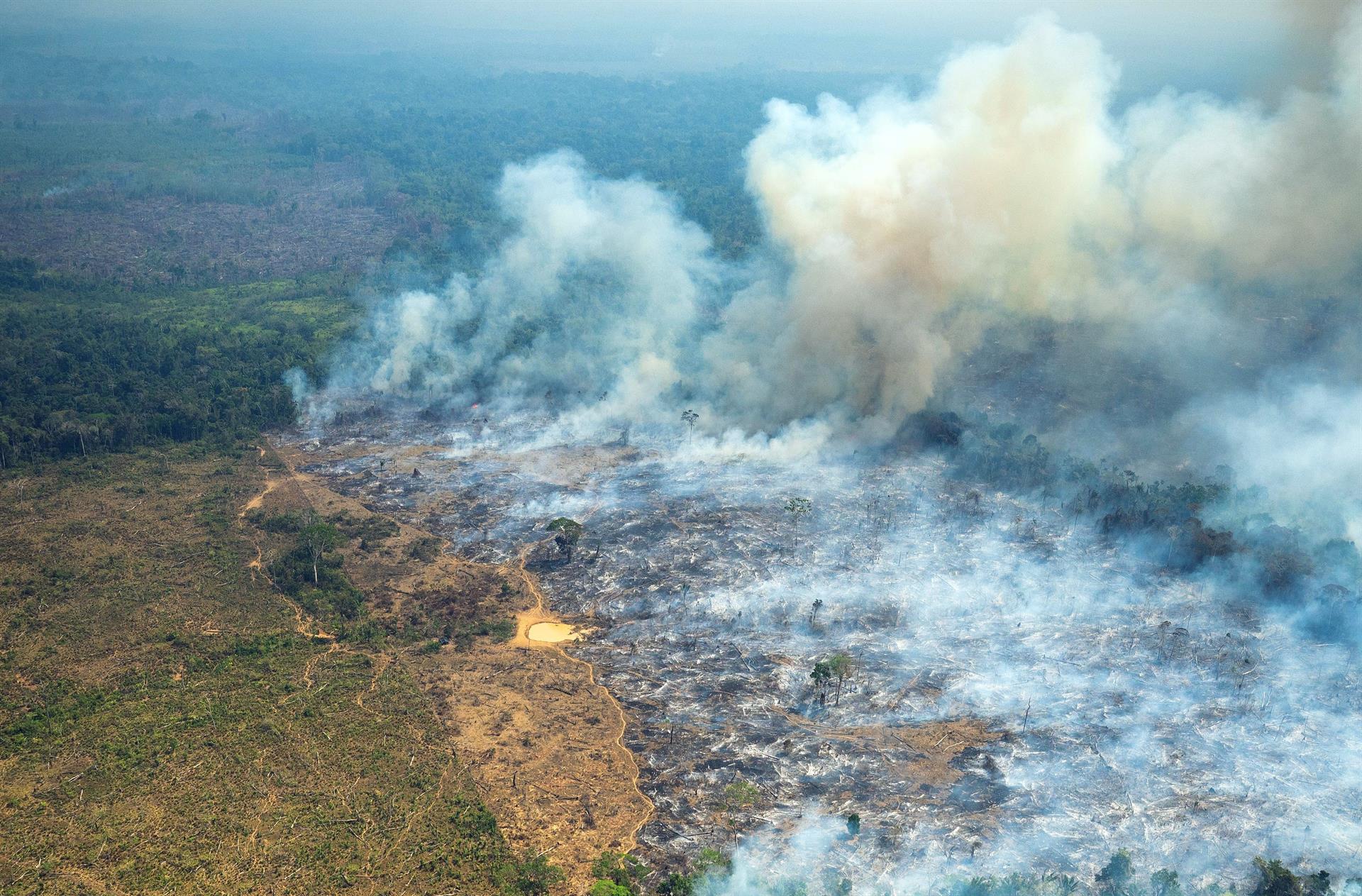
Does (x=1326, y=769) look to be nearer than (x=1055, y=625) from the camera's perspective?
Yes

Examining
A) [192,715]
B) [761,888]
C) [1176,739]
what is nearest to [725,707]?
[761,888]

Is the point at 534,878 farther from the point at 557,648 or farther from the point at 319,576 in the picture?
the point at 319,576

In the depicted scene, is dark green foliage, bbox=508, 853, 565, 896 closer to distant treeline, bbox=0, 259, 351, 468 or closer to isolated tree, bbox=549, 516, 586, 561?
isolated tree, bbox=549, 516, 586, 561

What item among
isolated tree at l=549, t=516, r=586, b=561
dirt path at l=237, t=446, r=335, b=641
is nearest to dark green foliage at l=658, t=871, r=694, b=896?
dirt path at l=237, t=446, r=335, b=641

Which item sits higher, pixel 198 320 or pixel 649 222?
pixel 649 222

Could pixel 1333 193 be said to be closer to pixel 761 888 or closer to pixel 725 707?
pixel 725 707

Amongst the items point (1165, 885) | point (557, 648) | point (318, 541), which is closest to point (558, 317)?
point (318, 541)

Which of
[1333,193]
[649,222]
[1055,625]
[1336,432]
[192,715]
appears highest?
[1333,193]
